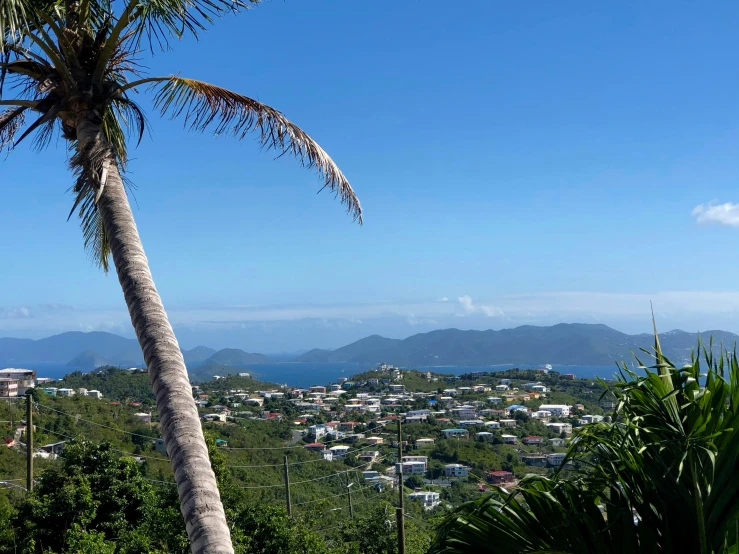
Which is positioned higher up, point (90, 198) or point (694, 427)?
point (90, 198)

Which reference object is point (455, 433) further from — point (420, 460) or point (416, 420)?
point (416, 420)

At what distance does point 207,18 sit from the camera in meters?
5.45

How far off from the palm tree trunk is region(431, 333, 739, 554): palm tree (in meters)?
1.35

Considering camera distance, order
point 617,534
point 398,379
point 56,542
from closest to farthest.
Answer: point 617,534 → point 56,542 → point 398,379

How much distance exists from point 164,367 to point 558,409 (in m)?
42.7

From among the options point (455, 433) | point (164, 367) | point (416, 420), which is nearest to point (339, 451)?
point (455, 433)

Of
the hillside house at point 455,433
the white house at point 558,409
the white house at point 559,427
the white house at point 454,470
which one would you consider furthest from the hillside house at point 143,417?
the white house at point 558,409

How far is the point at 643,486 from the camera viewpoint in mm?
3080

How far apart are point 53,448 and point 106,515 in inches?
481

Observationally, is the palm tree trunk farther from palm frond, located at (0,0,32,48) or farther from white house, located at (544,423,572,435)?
white house, located at (544,423,572,435)

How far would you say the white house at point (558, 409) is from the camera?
1658 inches

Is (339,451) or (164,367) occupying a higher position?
(164,367)

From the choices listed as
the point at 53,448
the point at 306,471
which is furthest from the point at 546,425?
the point at 53,448

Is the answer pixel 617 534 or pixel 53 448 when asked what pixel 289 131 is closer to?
pixel 617 534
